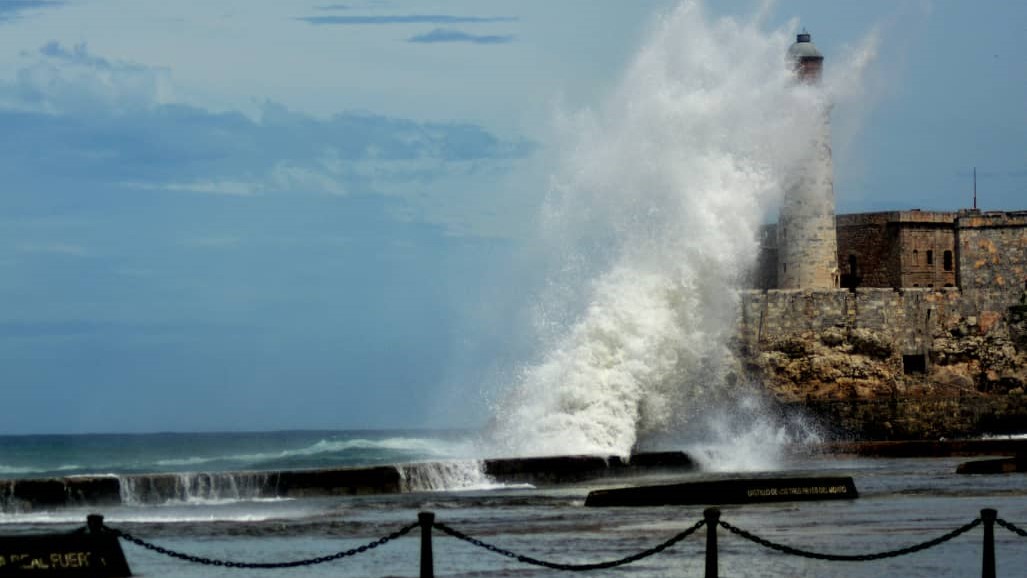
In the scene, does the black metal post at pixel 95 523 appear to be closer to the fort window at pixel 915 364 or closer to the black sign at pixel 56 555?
the black sign at pixel 56 555

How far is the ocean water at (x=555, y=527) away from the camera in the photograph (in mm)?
13914

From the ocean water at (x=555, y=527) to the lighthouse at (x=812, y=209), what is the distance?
698 inches

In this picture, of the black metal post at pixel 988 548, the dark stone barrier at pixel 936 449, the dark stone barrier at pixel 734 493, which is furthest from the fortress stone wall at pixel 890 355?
the black metal post at pixel 988 548

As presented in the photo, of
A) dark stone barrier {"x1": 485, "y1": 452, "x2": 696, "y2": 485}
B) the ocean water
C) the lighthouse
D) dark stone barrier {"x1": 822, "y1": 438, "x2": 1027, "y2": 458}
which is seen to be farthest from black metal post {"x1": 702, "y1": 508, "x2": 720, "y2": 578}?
the lighthouse

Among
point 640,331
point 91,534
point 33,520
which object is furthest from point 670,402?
point 91,534

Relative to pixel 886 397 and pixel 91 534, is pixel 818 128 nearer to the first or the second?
pixel 886 397

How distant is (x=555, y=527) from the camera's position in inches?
693

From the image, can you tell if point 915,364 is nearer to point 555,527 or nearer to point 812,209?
point 812,209

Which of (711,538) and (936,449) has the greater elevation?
(936,449)

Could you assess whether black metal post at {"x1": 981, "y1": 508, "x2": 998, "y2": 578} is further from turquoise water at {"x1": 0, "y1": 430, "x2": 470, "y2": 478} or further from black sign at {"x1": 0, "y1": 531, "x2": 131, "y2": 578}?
turquoise water at {"x1": 0, "y1": 430, "x2": 470, "y2": 478}

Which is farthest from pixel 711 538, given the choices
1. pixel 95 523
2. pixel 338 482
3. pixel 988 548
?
pixel 338 482

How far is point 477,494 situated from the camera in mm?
23734

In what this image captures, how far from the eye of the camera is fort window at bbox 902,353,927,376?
1759 inches

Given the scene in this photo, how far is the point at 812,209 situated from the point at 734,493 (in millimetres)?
24430
